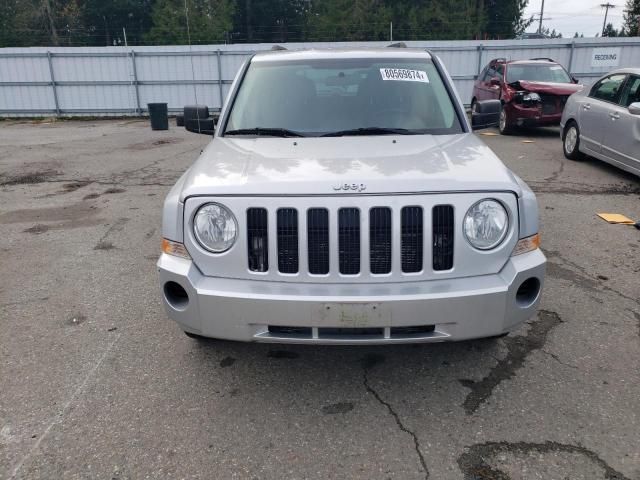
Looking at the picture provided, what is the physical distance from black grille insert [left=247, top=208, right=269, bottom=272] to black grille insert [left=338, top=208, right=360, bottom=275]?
0.37 metres

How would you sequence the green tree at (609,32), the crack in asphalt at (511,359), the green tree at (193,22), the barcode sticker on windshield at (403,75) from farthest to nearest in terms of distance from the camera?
the green tree at (609,32) < the green tree at (193,22) < the barcode sticker on windshield at (403,75) < the crack in asphalt at (511,359)

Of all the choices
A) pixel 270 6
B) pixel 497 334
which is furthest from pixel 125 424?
pixel 270 6

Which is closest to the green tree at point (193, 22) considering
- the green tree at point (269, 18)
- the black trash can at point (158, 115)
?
the green tree at point (269, 18)

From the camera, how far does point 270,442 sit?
8.63 ft

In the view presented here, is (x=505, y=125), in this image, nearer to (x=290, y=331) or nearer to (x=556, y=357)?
(x=556, y=357)

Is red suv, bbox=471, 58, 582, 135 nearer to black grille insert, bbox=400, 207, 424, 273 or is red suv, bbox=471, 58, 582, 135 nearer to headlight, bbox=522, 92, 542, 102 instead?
headlight, bbox=522, 92, 542, 102

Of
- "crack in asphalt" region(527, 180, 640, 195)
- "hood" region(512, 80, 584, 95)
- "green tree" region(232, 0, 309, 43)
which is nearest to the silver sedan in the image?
"crack in asphalt" region(527, 180, 640, 195)

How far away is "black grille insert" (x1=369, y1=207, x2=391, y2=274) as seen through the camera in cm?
262

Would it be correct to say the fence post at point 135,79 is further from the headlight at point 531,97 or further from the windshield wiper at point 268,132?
the windshield wiper at point 268,132

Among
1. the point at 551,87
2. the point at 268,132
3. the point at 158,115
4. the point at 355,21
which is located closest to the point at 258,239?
the point at 268,132

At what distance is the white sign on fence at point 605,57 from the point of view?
60.7 feet

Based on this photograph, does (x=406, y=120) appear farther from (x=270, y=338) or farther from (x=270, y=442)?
(x=270, y=442)

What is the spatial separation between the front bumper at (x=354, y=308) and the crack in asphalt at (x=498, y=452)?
1.72ft

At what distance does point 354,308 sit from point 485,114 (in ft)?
8.81
